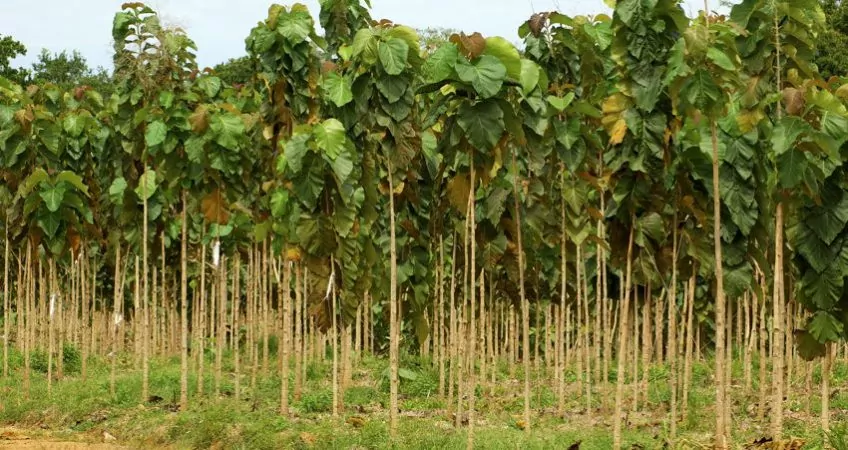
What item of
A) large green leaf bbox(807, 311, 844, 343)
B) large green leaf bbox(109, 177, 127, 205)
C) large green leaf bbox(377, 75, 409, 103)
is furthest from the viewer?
large green leaf bbox(109, 177, 127, 205)

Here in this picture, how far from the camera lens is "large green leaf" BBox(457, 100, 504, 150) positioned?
10.2m

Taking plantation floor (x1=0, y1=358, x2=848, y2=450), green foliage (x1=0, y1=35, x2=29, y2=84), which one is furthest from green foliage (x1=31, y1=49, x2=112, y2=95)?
plantation floor (x1=0, y1=358, x2=848, y2=450)

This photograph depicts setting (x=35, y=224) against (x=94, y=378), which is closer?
(x=35, y=224)

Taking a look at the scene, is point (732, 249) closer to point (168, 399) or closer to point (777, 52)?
point (777, 52)

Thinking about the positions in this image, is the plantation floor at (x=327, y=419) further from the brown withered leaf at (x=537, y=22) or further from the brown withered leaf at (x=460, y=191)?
the brown withered leaf at (x=537, y=22)

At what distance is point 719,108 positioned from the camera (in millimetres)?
9695

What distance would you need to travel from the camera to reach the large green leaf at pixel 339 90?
12.2m

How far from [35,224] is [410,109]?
7.16 m

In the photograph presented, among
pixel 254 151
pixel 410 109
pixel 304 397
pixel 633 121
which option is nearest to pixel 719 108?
pixel 633 121

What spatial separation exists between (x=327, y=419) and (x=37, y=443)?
353 centimetres

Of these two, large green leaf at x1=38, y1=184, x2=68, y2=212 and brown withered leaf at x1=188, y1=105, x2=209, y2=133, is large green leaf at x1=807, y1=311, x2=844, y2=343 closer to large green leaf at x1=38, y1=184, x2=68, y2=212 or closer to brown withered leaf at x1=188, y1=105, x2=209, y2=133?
brown withered leaf at x1=188, y1=105, x2=209, y2=133

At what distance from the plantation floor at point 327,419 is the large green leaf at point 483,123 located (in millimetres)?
3075

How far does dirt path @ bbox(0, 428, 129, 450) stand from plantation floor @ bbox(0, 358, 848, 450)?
2cm

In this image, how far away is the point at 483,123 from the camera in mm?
10203
